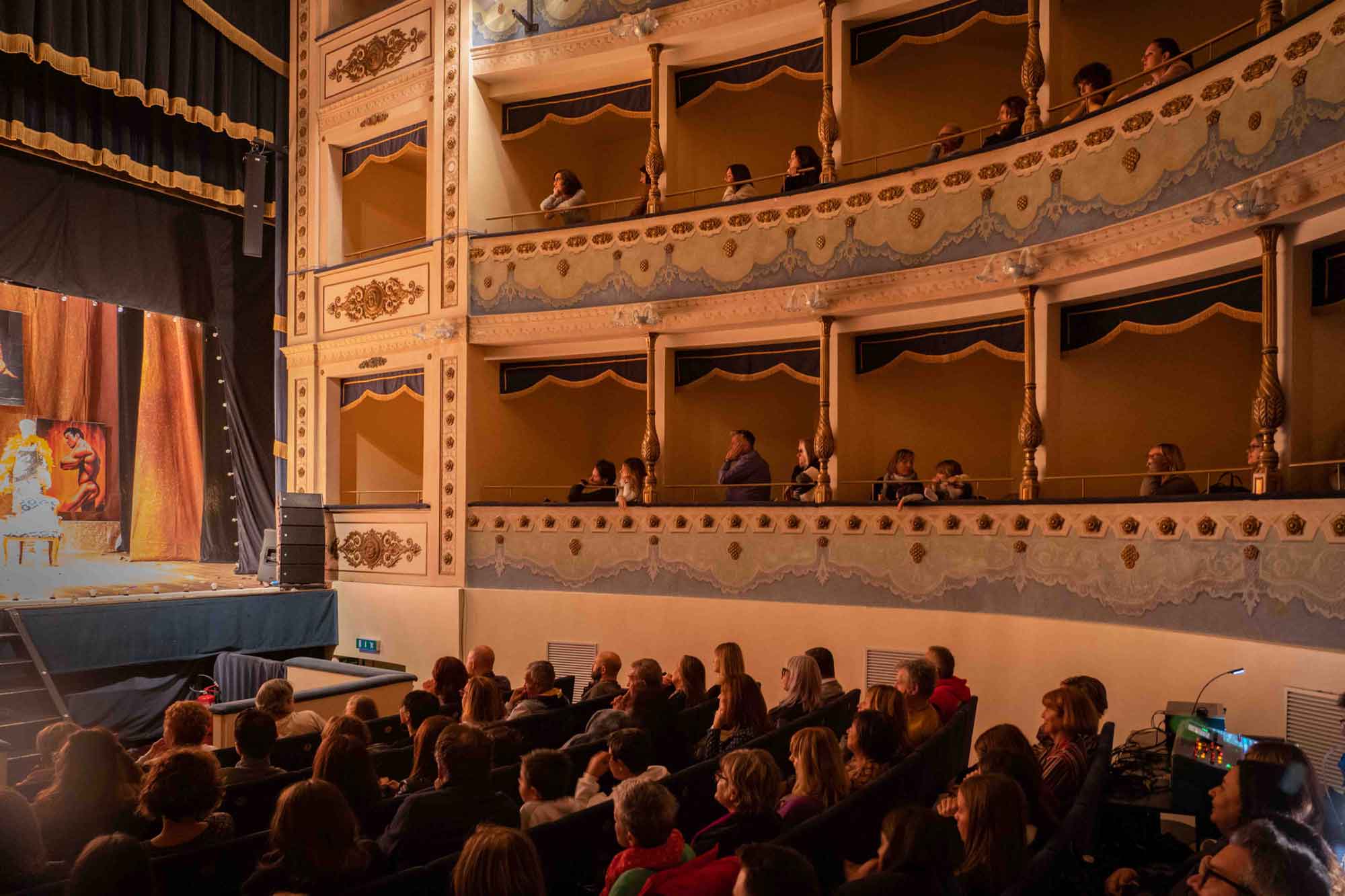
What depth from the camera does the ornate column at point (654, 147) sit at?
413 inches

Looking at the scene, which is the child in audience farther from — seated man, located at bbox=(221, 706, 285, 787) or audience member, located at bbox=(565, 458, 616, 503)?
audience member, located at bbox=(565, 458, 616, 503)

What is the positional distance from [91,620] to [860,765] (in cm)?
802

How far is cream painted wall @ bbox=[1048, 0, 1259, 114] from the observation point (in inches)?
338

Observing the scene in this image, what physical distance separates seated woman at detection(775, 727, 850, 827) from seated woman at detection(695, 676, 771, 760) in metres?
1.13

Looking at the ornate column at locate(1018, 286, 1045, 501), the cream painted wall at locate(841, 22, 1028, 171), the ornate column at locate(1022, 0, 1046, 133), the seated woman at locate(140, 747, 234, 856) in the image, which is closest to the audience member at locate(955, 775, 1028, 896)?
the seated woman at locate(140, 747, 234, 856)

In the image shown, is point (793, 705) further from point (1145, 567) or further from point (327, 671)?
point (327, 671)

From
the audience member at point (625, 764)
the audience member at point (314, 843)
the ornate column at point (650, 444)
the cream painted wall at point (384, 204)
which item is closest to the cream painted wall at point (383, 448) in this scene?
the cream painted wall at point (384, 204)

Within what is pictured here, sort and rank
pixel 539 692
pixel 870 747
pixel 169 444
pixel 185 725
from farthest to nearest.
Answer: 1. pixel 169 444
2. pixel 539 692
3. pixel 185 725
4. pixel 870 747

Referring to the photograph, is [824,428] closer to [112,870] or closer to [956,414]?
[956,414]

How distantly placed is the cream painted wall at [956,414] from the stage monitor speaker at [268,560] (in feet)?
22.5

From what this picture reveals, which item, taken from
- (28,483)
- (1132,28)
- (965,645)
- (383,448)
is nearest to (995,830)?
(965,645)

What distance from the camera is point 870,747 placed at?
4234mm

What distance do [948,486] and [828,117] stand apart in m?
3.62

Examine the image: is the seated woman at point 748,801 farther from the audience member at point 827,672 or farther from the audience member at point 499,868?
the audience member at point 827,672
